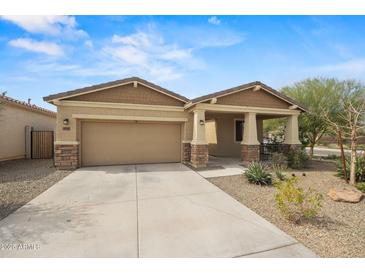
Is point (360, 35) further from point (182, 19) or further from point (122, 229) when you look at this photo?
point (122, 229)

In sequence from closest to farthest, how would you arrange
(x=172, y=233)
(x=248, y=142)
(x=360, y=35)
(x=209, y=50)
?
(x=172, y=233) → (x=360, y=35) → (x=209, y=50) → (x=248, y=142)

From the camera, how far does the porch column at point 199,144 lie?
906 centimetres

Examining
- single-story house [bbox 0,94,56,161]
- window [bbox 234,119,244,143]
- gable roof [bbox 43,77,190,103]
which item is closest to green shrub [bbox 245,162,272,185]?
gable roof [bbox 43,77,190,103]

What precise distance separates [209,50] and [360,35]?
4860 millimetres

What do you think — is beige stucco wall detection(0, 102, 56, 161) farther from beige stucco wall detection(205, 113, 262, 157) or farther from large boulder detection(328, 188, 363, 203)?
large boulder detection(328, 188, 363, 203)

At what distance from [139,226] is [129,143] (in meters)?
6.68

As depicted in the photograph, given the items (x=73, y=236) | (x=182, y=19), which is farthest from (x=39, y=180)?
(x=182, y=19)

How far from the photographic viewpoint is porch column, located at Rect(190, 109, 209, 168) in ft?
29.7

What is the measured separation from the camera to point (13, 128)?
10.9 metres

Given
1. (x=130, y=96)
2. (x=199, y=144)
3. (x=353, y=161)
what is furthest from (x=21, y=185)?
(x=353, y=161)

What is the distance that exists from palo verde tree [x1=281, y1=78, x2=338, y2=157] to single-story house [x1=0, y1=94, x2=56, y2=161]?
57.2 feet

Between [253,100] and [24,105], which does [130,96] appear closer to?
[253,100]

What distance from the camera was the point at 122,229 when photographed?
3510 millimetres

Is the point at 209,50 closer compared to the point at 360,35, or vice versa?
the point at 360,35
